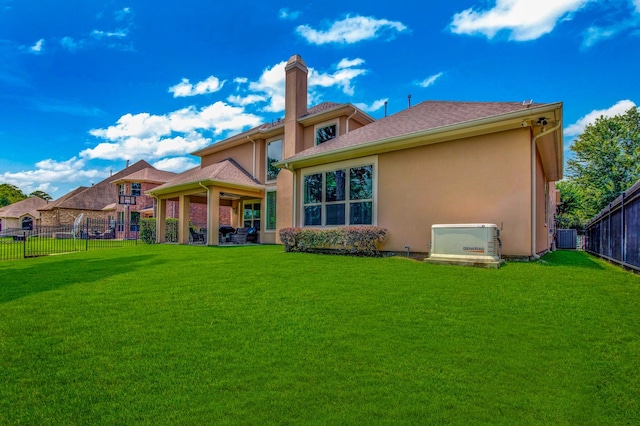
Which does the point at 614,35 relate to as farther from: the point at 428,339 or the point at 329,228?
the point at 428,339

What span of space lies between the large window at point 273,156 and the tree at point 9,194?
221 ft

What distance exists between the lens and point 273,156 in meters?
17.6

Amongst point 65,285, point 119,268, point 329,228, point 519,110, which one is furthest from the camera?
point 329,228

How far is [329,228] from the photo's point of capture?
10906mm

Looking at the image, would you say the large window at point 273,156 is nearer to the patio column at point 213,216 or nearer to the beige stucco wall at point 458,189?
the patio column at point 213,216

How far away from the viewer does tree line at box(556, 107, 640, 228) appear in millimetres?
29781

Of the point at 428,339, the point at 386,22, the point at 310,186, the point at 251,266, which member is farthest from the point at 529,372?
the point at 386,22

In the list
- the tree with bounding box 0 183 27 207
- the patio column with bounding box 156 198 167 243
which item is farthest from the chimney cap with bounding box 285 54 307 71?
the tree with bounding box 0 183 27 207

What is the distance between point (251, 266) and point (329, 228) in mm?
3795

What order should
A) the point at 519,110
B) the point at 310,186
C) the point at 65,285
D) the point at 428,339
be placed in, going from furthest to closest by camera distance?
1. the point at 310,186
2. the point at 519,110
3. the point at 65,285
4. the point at 428,339

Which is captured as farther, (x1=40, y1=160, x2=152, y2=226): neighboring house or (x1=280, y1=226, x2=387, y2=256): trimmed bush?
(x1=40, y1=160, x2=152, y2=226): neighboring house

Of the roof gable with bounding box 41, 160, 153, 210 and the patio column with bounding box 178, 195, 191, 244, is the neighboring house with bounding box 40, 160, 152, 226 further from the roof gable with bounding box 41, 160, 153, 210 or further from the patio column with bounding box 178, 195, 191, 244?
the patio column with bounding box 178, 195, 191, 244

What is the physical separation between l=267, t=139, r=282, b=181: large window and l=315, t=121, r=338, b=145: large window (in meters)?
2.58

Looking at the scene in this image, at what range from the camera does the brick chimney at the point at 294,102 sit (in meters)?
15.9
